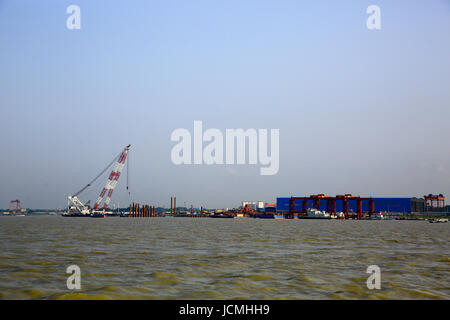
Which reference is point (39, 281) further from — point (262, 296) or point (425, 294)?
point (425, 294)

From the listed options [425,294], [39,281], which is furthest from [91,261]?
[425,294]

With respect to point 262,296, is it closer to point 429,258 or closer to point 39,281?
point 39,281

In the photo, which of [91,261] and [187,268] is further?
[91,261]

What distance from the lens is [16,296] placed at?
52.5 feet

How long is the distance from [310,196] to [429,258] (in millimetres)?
169316

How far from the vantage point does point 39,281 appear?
1892 cm
